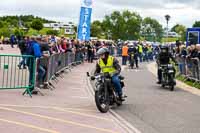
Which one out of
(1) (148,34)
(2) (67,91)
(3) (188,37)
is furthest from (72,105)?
(1) (148,34)

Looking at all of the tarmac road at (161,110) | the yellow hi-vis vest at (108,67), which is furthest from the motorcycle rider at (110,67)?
the tarmac road at (161,110)

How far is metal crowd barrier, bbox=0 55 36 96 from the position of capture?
1562 centimetres

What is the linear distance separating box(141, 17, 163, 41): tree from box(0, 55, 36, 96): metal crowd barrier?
325 ft

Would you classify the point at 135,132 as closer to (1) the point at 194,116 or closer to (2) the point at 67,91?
(1) the point at 194,116

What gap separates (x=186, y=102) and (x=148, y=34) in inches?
4102

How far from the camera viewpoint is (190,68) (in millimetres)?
23656

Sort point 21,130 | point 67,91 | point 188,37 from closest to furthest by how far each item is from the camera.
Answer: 1. point 21,130
2. point 67,91
3. point 188,37

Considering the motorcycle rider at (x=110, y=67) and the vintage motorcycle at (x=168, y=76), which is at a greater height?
the motorcycle rider at (x=110, y=67)

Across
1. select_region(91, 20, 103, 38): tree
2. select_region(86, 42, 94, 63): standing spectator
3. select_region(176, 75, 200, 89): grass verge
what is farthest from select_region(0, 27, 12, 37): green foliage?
select_region(176, 75, 200, 89): grass verge

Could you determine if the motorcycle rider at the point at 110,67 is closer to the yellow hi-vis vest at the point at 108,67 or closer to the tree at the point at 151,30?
the yellow hi-vis vest at the point at 108,67

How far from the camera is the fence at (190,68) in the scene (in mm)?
22062

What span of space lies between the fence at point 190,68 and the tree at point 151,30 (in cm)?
9005

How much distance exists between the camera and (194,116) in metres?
12.9

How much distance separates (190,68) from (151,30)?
96915 mm
